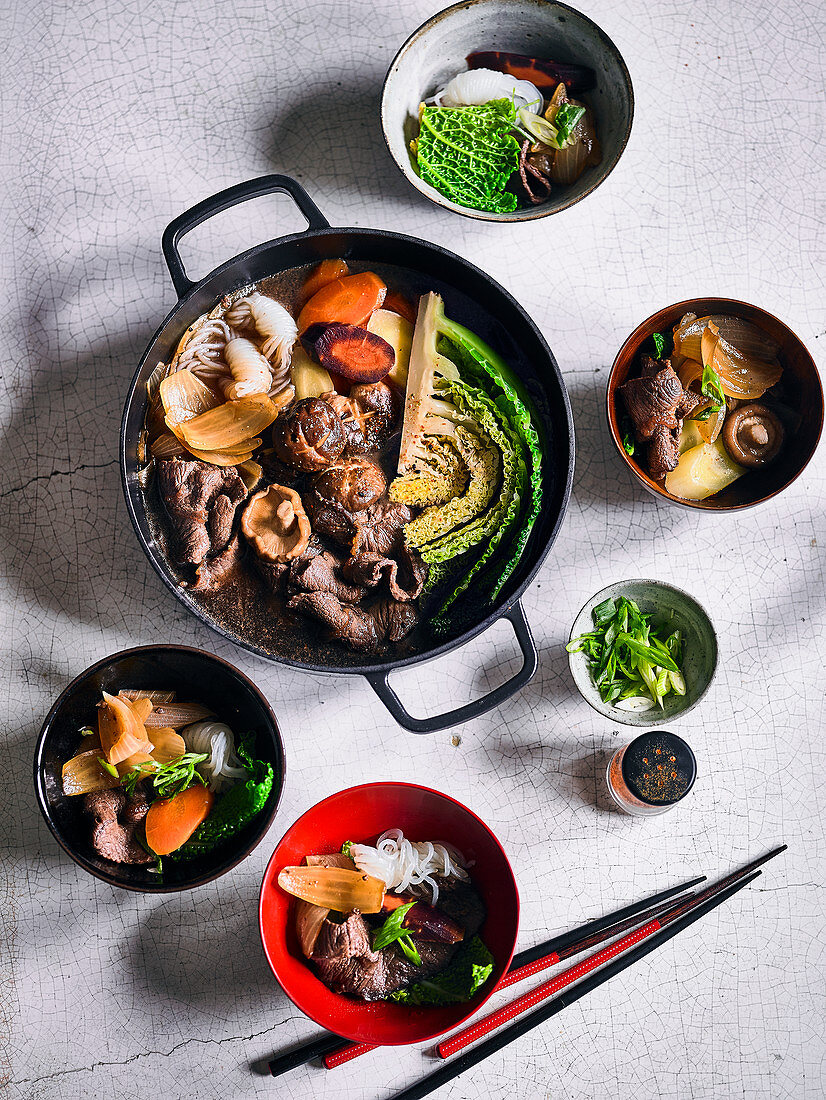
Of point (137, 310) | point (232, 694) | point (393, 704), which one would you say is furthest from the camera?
point (137, 310)

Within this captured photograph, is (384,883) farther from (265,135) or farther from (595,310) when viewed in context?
(265,135)

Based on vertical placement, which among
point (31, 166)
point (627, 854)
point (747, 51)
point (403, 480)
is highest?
point (747, 51)

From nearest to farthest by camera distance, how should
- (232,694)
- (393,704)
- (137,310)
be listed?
(393,704) < (232,694) < (137,310)

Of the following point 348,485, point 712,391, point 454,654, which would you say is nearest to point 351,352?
point 348,485

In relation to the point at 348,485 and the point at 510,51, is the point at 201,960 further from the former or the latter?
the point at 510,51

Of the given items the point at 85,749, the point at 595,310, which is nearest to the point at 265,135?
the point at 595,310

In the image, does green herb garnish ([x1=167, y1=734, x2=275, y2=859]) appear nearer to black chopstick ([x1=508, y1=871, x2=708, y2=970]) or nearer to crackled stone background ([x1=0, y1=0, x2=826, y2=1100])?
crackled stone background ([x1=0, y1=0, x2=826, y2=1100])
